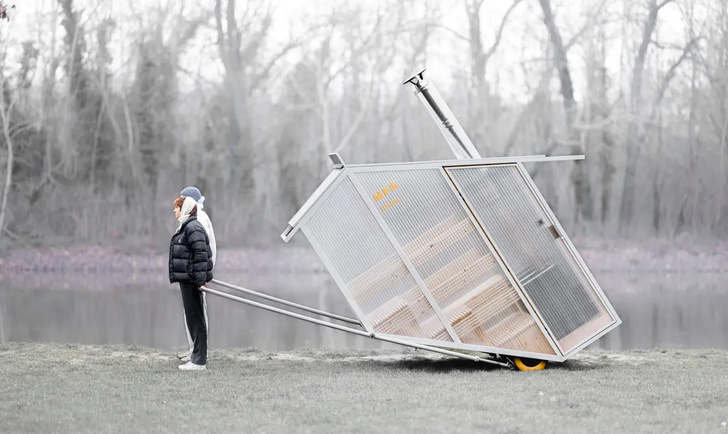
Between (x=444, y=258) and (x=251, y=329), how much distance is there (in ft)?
22.2

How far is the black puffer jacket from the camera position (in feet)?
27.7

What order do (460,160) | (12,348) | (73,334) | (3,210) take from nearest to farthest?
(460,160)
(12,348)
(73,334)
(3,210)

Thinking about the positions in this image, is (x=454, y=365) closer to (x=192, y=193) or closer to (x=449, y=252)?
(x=449, y=252)

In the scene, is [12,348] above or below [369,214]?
below

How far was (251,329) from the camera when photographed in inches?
573

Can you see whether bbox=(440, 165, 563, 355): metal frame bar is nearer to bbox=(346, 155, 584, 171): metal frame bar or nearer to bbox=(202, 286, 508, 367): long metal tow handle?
bbox=(346, 155, 584, 171): metal frame bar

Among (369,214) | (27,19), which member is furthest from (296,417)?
(27,19)

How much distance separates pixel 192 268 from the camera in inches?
333

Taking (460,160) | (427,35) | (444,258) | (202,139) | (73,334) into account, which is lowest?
(73,334)

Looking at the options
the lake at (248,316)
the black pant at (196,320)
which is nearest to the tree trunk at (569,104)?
the lake at (248,316)

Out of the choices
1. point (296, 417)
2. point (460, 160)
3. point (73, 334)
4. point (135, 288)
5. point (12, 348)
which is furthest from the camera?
point (135, 288)

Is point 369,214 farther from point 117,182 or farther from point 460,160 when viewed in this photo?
point 117,182

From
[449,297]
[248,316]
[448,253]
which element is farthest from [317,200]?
[248,316]

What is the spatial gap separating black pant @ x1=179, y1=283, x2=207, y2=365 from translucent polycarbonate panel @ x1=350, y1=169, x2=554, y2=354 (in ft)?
6.42
